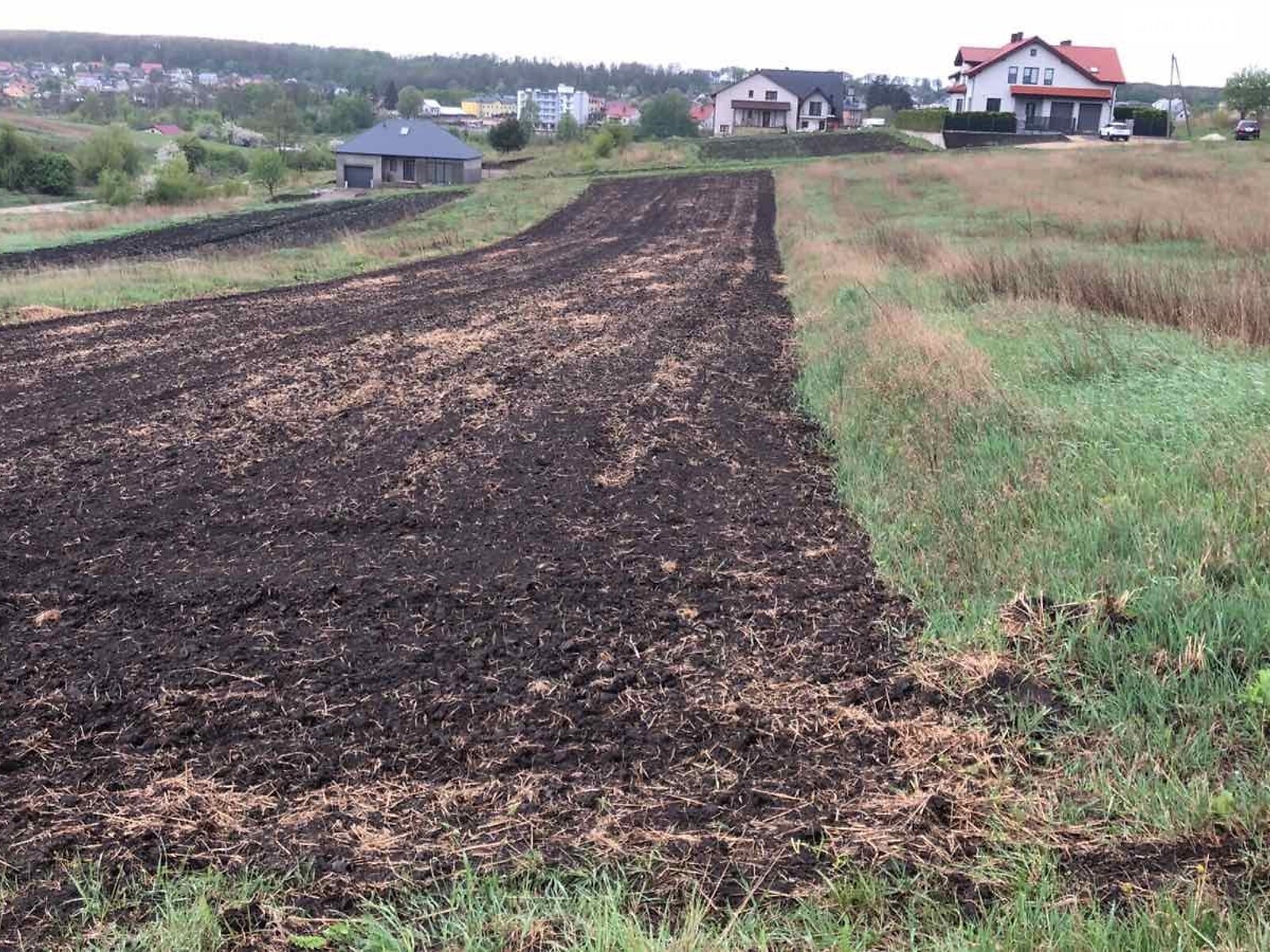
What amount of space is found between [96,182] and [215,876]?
270 feet

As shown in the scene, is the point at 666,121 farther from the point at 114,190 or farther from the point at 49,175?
the point at 114,190

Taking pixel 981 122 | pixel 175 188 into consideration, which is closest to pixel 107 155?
pixel 175 188

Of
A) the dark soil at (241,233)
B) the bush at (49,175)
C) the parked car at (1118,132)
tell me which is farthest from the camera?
the bush at (49,175)

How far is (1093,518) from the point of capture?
5672 millimetres

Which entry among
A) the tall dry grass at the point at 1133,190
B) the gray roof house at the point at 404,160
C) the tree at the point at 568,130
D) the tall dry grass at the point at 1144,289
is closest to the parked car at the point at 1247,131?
the tall dry grass at the point at 1133,190

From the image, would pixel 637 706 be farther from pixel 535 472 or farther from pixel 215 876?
pixel 535 472

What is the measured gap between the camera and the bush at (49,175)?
72.1 m

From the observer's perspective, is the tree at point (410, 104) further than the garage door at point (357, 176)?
Yes

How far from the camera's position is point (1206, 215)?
64.9 feet

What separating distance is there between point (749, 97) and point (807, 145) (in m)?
31.1

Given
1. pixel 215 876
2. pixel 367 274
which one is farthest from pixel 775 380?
pixel 367 274

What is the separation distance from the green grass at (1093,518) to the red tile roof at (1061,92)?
74.0 m

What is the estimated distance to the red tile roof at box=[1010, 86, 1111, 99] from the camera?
3014 inches

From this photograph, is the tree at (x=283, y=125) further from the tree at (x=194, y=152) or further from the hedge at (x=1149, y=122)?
the hedge at (x=1149, y=122)
